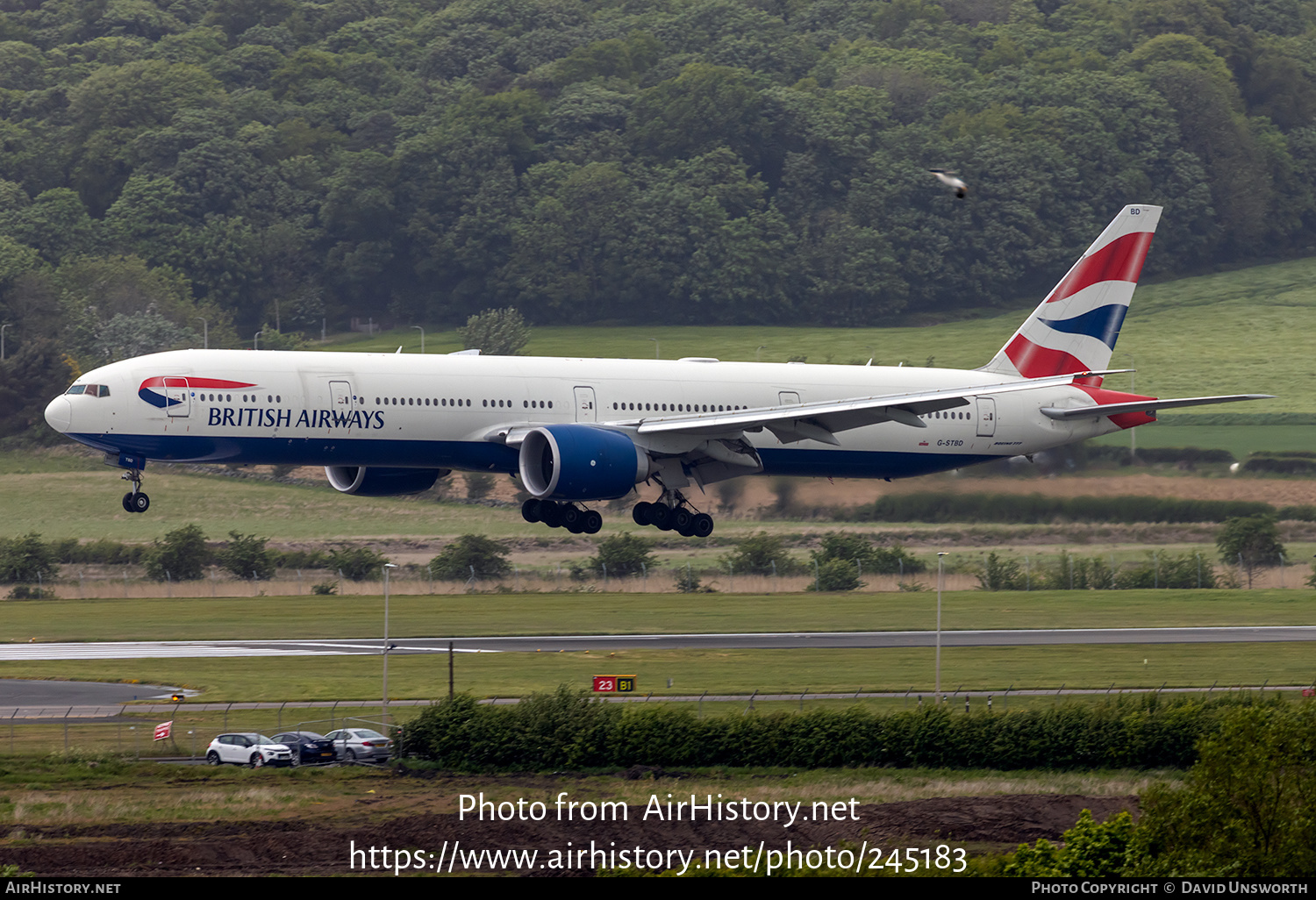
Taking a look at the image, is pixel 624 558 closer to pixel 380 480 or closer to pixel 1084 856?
pixel 380 480

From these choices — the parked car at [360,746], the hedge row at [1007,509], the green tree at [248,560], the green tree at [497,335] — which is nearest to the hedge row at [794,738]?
the parked car at [360,746]

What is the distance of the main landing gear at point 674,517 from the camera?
6544 centimetres

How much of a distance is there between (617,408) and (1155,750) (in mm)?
24009

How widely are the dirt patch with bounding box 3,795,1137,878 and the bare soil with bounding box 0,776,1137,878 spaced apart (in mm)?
35

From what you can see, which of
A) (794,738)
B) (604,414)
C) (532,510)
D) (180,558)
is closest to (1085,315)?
(604,414)

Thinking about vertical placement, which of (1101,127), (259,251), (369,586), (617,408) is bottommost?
(369,586)

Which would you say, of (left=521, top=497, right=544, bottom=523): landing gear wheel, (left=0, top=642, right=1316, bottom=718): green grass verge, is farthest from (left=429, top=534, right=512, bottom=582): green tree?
(left=0, top=642, right=1316, bottom=718): green grass verge

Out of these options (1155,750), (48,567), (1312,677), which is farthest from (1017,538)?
(48,567)

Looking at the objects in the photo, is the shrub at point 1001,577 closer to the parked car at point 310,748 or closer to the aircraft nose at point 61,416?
the aircraft nose at point 61,416

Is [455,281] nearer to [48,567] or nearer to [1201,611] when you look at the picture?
[48,567]

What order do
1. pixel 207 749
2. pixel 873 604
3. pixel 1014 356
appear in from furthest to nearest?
pixel 873 604, pixel 1014 356, pixel 207 749

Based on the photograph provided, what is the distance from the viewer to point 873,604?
3061 inches

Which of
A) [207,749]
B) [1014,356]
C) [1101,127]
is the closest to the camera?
[207,749]

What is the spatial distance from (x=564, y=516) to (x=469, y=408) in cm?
617
